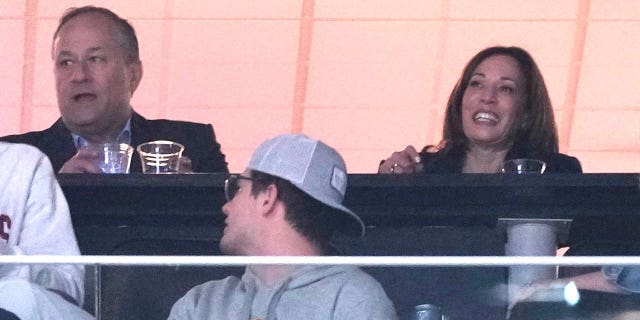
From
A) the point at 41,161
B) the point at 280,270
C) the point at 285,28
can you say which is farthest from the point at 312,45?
the point at 280,270

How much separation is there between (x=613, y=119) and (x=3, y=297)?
399cm

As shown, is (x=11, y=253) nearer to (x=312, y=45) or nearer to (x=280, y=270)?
(x=280, y=270)

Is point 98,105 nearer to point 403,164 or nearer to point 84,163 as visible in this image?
point 84,163

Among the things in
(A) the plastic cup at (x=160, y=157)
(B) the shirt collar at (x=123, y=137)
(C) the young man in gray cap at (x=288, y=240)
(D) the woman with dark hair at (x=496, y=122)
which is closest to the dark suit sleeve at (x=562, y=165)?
(D) the woman with dark hair at (x=496, y=122)

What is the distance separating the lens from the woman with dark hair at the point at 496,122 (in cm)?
383

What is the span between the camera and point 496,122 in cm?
385

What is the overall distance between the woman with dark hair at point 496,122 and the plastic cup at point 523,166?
13 centimetres

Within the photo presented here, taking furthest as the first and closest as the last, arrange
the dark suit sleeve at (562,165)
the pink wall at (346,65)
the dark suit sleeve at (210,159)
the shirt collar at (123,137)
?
the pink wall at (346,65) → the shirt collar at (123,137) → the dark suit sleeve at (210,159) → the dark suit sleeve at (562,165)

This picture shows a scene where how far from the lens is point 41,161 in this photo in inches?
129

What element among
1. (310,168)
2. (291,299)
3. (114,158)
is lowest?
(291,299)

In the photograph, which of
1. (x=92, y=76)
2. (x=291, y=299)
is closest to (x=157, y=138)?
(x=92, y=76)

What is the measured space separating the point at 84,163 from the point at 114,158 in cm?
8

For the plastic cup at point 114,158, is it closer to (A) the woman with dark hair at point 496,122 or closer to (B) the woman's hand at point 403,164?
(B) the woman's hand at point 403,164

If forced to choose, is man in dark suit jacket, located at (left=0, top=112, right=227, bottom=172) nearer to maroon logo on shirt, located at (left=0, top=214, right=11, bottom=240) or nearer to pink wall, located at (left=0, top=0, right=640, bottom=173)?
maroon logo on shirt, located at (left=0, top=214, right=11, bottom=240)
